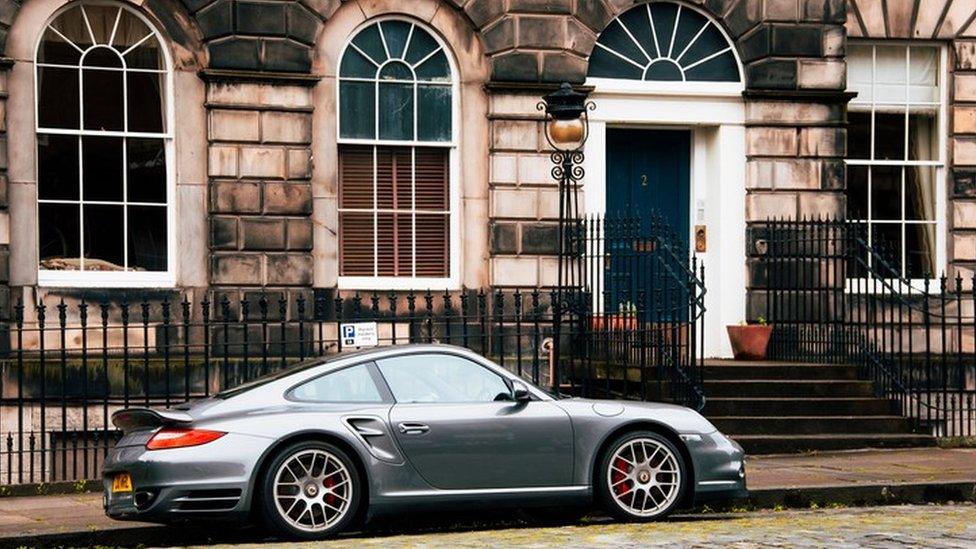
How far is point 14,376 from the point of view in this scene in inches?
708

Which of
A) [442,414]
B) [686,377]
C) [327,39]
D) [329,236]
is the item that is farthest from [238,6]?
[442,414]

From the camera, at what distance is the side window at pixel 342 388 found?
42.5 feet

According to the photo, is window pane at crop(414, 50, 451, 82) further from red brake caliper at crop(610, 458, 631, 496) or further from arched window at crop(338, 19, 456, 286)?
red brake caliper at crop(610, 458, 631, 496)

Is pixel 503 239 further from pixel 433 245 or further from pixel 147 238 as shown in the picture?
pixel 147 238

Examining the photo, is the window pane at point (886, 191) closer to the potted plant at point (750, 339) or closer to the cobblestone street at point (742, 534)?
the potted plant at point (750, 339)

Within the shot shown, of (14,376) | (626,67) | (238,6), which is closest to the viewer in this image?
(14,376)

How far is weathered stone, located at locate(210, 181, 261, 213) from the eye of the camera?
62.7 feet

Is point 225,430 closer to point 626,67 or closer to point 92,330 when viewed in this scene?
point 92,330

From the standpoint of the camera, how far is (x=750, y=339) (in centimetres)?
2031

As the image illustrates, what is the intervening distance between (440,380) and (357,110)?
710 cm

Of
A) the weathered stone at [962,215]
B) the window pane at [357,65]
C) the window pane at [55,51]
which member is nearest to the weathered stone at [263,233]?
the window pane at [357,65]

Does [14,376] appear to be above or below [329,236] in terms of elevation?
below

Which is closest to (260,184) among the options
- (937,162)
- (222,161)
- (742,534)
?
(222,161)

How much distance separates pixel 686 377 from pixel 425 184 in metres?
3.68
